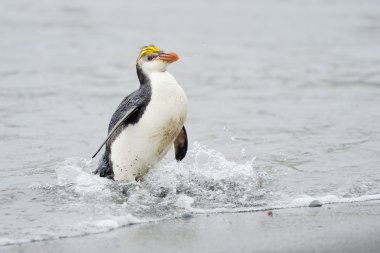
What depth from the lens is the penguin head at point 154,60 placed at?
6.79 m

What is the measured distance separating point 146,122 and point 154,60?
1.87 ft

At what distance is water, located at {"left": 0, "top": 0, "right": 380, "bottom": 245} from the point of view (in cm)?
626

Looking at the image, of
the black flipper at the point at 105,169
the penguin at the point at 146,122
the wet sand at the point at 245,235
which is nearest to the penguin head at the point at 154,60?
the penguin at the point at 146,122

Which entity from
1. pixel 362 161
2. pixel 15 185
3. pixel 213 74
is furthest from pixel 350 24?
pixel 15 185

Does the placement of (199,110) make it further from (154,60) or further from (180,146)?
(154,60)

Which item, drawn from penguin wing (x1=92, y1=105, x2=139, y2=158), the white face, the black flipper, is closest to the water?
the black flipper

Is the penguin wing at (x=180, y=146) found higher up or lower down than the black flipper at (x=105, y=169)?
higher up

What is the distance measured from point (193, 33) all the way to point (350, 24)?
430 cm

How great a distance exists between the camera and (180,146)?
24.1ft

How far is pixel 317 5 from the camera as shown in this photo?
77.9ft

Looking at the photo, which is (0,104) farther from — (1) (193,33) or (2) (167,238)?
(1) (193,33)

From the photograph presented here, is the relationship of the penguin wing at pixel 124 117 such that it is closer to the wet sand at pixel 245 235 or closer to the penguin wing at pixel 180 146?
the penguin wing at pixel 180 146

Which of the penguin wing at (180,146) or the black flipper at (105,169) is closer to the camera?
the black flipper at (105,169)

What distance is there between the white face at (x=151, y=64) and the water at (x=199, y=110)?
908 millimetres
